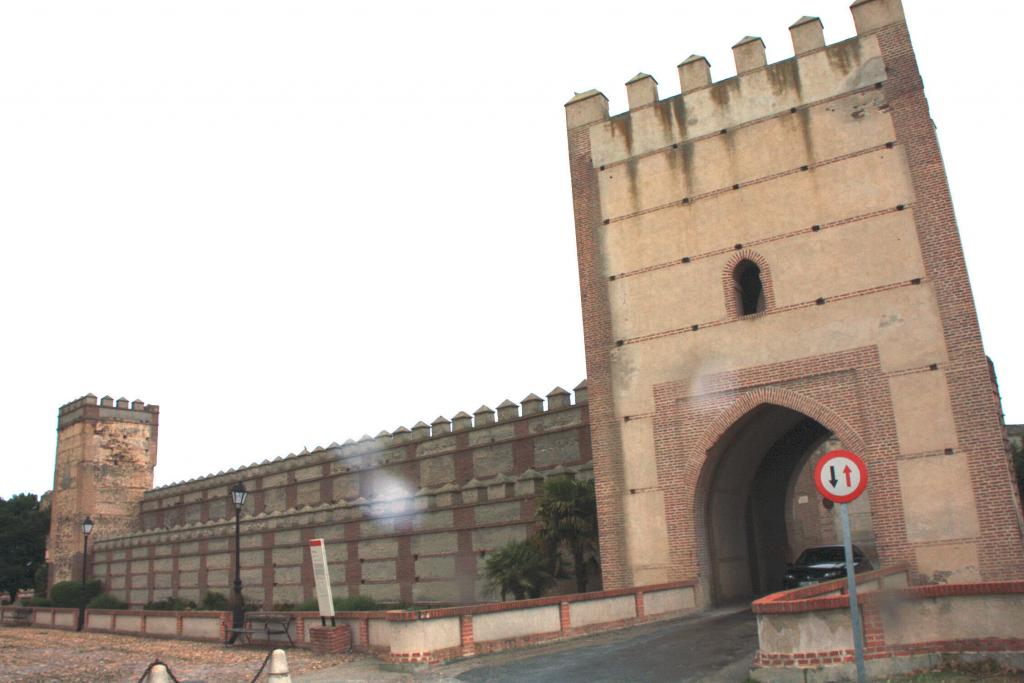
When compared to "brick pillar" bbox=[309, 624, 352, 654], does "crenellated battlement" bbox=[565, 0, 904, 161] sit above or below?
above

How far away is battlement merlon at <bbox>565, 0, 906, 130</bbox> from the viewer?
18.6 meters

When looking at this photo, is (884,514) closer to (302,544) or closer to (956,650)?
(956,650)

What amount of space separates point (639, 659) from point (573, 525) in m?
8.68

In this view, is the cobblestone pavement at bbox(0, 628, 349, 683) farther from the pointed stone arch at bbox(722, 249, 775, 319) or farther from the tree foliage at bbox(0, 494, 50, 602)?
the tree foliage at bbox(0, 494, 50, 602)

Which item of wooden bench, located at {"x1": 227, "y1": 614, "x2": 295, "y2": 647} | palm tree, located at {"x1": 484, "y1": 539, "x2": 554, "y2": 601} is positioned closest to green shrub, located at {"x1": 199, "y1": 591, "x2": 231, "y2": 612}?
wooden bench, located at {"x1": 227, "y1": 614, "x2": 295, "y2": 647}

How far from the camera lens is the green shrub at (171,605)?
36406 millimetres

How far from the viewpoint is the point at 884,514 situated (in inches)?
653

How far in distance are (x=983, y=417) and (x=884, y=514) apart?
2.60 metres

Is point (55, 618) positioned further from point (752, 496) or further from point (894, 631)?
point (894, 631)

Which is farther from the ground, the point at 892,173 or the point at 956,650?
the point at 892,173

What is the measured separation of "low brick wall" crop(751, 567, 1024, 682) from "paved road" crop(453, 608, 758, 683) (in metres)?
0.82

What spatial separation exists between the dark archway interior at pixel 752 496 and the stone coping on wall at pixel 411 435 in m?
6.37

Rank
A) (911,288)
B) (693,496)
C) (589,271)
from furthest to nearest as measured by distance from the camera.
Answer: (589,271)
(693,496)
(911,288)

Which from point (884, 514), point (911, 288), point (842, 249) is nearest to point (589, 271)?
point (842, 249)
